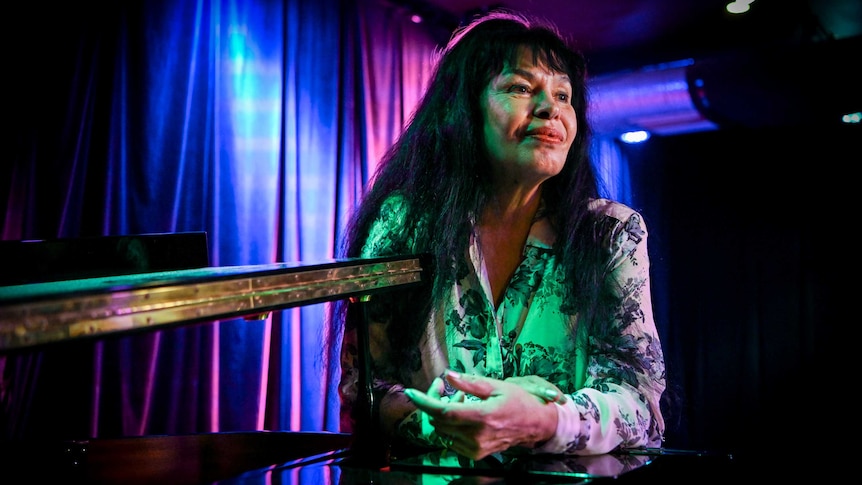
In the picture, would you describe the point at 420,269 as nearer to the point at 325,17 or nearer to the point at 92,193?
the point at 92,193

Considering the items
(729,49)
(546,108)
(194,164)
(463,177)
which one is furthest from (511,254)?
(729,49)

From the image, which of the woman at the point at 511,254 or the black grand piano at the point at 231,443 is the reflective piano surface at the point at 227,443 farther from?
the woman at the point at 511,254

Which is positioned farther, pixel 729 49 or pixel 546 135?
pixel 729 49

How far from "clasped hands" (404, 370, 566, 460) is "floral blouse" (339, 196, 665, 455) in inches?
7.5

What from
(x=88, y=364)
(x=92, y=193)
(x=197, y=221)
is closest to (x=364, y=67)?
(x=197, y=221)

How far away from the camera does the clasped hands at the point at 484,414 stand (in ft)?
2.67

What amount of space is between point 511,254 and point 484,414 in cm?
57

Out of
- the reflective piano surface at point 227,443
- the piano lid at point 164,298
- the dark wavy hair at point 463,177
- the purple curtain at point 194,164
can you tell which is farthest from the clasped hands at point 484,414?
the purple curtain at point 194,164

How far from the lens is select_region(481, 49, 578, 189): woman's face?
1268mm

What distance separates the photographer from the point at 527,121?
1.29 metres

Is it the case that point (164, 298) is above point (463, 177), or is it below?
below

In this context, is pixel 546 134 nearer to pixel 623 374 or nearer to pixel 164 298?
pixel 623 374

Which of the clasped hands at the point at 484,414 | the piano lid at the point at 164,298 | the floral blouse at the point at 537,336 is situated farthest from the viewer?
the floral blouse at the point at 537,336

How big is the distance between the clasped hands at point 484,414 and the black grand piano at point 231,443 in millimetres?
31
